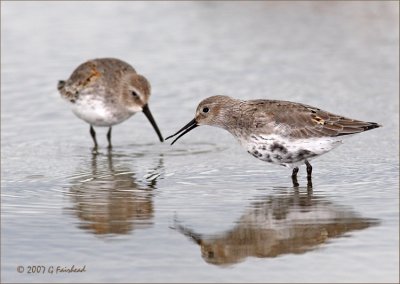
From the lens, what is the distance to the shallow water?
8047mm

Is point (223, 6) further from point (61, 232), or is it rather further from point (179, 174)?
point (61, 232)

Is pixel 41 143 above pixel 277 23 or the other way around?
the other way around

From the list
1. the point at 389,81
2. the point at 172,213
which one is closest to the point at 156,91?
the point at 389,81

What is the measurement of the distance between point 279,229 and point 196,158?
3640 mm

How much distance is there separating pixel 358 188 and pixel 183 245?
2818 millimetres

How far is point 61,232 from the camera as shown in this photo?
883 cm

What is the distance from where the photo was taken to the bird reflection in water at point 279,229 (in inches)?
322

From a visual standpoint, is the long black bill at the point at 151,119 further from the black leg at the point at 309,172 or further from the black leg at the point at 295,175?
the black leg at the point at 309,172

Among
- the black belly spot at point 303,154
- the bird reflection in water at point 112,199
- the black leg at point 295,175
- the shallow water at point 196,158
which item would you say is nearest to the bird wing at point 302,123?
the black belly spot at point 303,154

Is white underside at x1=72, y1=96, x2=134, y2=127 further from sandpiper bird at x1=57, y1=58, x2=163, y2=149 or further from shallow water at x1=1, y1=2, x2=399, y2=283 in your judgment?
shallow water at x1=1, y1=2, x2=399, y2=283

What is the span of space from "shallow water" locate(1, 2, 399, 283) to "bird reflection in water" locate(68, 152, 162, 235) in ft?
0.10

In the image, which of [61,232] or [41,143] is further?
[41,143]

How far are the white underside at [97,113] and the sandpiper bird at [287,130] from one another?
311 cm

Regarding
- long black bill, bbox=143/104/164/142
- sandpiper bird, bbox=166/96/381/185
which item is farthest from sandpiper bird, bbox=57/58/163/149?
sandpiper bird, bbox=166/96/381/185
